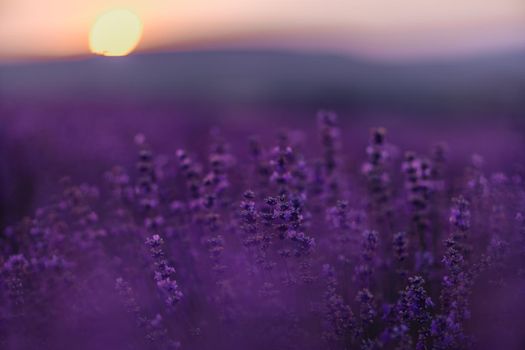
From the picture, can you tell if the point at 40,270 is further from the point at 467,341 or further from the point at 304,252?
the point at 467,341

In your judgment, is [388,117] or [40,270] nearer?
[40,270]

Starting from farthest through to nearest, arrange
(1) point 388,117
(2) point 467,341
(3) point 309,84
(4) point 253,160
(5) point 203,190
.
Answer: (3) point 309,84 → (1) point 388,117 → (4) point 253,160 → (5) point 203,190 → (2) point 467,341

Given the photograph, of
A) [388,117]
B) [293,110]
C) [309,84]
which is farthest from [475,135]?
[309,84]

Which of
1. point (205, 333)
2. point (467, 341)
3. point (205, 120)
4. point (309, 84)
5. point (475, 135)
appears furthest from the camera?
point (309, 84)

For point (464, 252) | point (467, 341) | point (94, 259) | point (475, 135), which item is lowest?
point (467, 341)

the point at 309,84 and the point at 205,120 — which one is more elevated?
the point at 309,84

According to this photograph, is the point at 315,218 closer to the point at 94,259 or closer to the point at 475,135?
the point at 94,259

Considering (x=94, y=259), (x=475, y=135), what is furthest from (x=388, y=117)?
(x=94, y=259)
